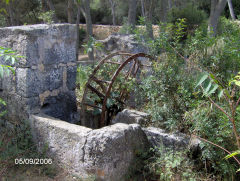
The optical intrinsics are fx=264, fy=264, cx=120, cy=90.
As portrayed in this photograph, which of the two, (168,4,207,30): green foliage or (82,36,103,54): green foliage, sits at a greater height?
(168,4,207,30): green foliage

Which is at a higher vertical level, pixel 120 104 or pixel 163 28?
pixel 163 28

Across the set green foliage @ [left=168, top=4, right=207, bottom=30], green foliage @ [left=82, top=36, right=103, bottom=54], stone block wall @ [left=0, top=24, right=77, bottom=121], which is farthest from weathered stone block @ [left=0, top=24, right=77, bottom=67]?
green foliage @ [left=168, top=4, right=207, bottom=30]

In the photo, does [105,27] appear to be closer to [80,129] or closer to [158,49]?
[158,49]

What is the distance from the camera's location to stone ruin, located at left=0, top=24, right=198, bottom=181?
3.16m

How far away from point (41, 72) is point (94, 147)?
158 cm

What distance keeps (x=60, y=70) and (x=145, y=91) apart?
1.41m

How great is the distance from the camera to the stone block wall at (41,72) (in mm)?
3863

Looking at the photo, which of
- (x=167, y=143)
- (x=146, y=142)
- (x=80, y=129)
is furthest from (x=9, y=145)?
(x=167, y=143)

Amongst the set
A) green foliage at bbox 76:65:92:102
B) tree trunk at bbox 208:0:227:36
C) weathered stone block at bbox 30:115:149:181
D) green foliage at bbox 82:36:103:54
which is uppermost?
tree trunk at bbox 208:0:227:36

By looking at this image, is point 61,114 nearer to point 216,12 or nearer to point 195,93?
point 195,93

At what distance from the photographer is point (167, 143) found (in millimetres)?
3600
